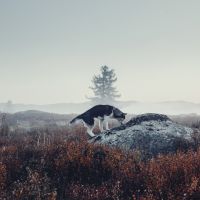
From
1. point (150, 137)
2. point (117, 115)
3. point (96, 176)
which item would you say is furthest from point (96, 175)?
point (117, 115)

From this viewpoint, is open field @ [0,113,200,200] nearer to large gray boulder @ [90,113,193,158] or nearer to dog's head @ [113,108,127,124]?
large gray boulder @ [90,113,193,158]

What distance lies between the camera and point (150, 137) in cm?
1037

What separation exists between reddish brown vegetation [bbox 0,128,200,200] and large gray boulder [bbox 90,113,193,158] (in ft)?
4.55

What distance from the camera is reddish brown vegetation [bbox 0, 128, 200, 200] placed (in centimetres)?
588

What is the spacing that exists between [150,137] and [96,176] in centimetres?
344

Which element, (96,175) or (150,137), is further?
(150,137)

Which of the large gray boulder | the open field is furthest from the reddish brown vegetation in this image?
the large gray boulder

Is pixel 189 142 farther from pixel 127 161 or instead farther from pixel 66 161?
pixel 66 161

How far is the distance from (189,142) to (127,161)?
2797 millimetres

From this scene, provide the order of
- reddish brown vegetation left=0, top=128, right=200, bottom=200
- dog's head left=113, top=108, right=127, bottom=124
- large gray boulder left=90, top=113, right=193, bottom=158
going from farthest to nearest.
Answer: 1. dog's head left=113, top=108, right=127, bottom=124
2. large gray boulder left=90, top=113, right=193, bottom=158
3. reddish brown vegetation left=0, top=128, right=200, bottom=200

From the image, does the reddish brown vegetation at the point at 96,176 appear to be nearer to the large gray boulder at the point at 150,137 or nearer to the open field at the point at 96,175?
the open field at the point at 96,175

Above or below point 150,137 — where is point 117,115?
above

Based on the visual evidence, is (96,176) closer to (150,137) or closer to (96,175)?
(96,175)

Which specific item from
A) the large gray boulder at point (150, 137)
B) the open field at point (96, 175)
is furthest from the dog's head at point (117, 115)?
the open field at point (96, 175)
